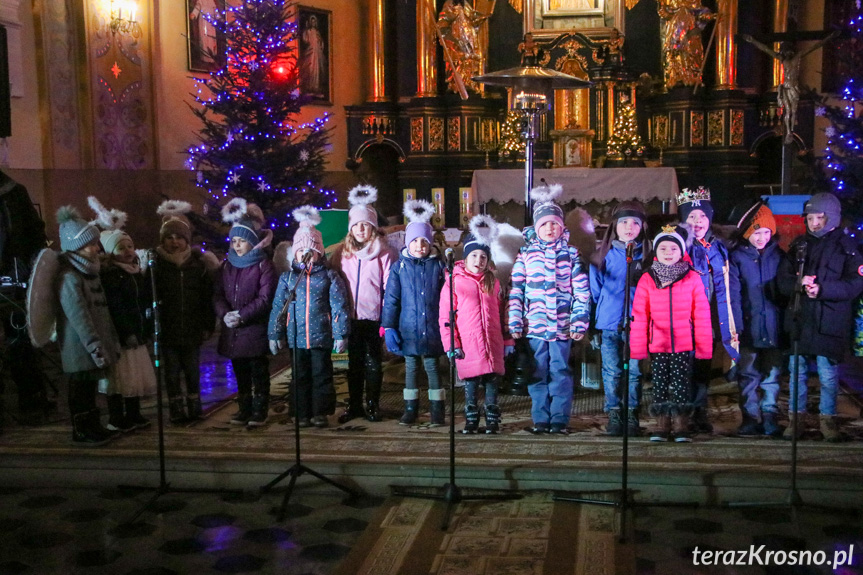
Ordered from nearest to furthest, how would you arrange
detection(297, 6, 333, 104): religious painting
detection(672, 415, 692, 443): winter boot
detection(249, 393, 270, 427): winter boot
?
detection(672, 415, 692, 443): winter boot < detection(249, 393, 270, 427): winter boot < detection(297, 6, 333, 104): religious painting

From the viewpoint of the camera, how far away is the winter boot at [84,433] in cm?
578

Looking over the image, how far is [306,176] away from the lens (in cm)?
1002

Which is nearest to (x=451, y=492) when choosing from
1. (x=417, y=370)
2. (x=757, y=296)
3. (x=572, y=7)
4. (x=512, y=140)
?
(x=417, y=370)

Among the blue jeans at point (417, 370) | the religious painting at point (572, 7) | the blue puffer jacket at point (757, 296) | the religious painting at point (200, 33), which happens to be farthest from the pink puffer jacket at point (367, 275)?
the religious painting at point (572, 7)

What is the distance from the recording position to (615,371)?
18.8 feet

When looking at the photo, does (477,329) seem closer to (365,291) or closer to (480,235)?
(480,235)

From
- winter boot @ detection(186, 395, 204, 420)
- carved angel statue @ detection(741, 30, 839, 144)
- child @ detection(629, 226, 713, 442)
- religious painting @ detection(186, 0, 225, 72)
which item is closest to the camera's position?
child @ detection(629, 226, 713, 442)

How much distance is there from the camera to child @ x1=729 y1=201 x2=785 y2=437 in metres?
5.63

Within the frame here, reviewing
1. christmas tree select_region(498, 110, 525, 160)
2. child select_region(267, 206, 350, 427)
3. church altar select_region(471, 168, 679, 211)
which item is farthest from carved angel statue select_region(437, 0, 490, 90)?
child select_region(267, 206, 350, 427)

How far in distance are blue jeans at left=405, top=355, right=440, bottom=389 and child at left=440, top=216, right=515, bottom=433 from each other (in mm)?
220

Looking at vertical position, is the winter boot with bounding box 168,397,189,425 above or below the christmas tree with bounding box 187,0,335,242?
below

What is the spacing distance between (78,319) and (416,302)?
2.06 m

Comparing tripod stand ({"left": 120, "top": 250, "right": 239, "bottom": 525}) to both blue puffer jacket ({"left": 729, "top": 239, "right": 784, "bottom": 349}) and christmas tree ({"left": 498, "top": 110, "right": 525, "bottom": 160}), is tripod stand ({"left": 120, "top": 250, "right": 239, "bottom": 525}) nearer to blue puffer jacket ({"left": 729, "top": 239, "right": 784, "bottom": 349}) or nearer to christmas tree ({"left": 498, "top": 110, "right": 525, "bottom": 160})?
blue puffer jacket ({"left": 729, "top": 239, "right": 784, "bottom": 349})

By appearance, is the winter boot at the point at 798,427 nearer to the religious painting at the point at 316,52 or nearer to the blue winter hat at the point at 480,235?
the blue winter hat at the point at 480,235
